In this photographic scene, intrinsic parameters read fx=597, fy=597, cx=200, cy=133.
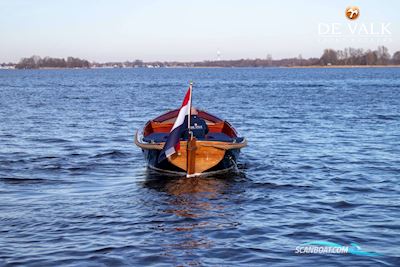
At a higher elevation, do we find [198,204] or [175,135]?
[175,135]

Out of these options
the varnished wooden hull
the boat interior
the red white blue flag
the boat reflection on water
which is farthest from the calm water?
the boat interior

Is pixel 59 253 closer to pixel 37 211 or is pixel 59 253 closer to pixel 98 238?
pixel 98 238

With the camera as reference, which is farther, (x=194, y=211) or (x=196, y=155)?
(x=196, y=155)

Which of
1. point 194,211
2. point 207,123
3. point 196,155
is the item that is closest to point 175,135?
point 196,155

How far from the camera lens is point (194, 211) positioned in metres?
13.9

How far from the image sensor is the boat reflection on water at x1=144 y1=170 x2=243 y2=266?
1143 cm

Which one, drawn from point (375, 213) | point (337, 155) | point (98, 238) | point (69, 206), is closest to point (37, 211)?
point (69, 206)

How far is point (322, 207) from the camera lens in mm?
14172

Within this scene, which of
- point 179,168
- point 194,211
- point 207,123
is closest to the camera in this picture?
point 194,211

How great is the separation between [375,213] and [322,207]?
126 cm

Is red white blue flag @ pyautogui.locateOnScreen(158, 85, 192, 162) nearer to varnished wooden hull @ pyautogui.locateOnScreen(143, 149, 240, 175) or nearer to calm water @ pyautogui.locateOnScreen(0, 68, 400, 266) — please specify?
varnished wooden hull @ pyautogui.locateOnScreen(143, 149, 240, 175)

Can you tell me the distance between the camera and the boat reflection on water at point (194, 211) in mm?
11430

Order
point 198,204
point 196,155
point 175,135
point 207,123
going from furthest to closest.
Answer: point 207,123 → point 196,155 → point 175,135 → point 198,204

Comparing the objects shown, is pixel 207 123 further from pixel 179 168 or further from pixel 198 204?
pixel 198 204
